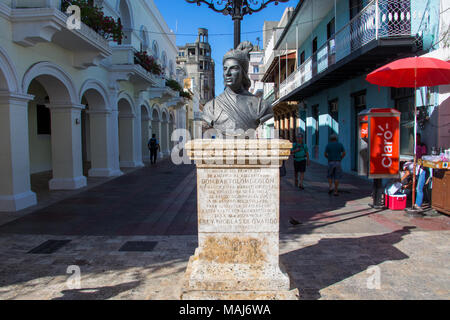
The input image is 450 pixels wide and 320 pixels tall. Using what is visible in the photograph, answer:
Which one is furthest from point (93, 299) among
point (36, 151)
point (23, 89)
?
point (36, 151)

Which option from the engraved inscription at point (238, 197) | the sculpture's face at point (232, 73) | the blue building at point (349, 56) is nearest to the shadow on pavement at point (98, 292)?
the engraved inscription at point (238, 197)

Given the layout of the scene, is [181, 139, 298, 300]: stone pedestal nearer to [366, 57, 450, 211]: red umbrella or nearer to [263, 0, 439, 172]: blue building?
[366, 57, 450, 211]: red umbrella

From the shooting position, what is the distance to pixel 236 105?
356 centimetres

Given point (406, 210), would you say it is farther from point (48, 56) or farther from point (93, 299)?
point (48, 56)

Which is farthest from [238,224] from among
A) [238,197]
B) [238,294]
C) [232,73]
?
[232,73]

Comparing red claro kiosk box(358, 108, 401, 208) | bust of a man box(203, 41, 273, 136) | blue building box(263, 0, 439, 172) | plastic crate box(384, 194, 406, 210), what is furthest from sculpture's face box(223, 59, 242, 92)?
blue building box(263, 0, 439, 172)

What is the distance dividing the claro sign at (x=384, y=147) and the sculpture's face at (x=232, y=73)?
4291mm

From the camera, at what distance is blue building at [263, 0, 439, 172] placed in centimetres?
781

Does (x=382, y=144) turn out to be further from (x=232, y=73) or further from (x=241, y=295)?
(x=241, y=295)

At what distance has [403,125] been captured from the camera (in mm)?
8625

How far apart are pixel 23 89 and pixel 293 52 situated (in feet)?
53.5

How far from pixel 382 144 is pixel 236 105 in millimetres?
4507

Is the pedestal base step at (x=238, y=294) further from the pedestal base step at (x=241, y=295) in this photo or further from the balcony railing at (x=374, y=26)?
the balcony railing at (x=374, y=26)

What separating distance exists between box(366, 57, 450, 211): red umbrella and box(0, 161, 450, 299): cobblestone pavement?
167 centimetres
